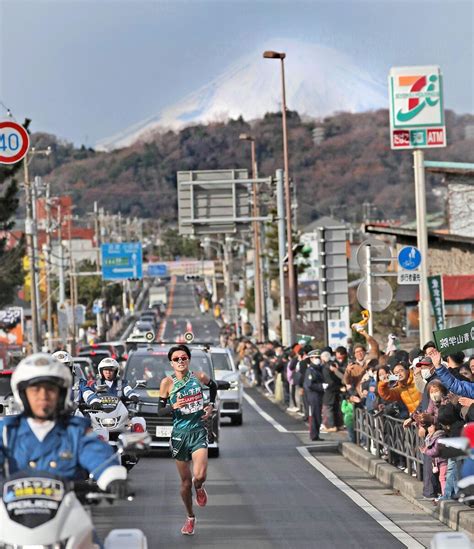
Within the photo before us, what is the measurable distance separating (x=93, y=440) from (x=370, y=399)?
46.9ft

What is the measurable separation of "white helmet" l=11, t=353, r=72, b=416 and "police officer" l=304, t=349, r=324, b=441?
19.5 m

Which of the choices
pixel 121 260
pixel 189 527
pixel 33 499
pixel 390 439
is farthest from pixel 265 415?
pixel 121 260

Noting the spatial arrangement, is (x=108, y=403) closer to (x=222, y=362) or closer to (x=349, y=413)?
(x=349, y=413)

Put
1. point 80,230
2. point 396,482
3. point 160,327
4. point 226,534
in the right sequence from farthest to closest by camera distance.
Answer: point 80,230 → point 160,327 → point 396,482 → point 226,534

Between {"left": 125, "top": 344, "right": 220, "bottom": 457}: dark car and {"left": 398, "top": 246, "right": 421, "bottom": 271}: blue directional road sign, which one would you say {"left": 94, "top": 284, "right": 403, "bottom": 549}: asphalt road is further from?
{"left": 398, "top": 246, "right": 421, "bottom": 271}: blue directional road sign

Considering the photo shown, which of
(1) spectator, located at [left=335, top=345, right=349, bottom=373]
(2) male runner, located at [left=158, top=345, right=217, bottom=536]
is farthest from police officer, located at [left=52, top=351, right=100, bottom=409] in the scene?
(1) spectator, located at [left=335, top=345, right=349, bottom=373]

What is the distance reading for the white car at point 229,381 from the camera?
107 ft

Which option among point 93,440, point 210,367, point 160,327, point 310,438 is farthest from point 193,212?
point 160,327

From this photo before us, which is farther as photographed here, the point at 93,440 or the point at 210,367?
the point at 210,367

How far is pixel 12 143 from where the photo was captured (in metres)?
26.7

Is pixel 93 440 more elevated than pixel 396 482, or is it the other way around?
pixel 93 440

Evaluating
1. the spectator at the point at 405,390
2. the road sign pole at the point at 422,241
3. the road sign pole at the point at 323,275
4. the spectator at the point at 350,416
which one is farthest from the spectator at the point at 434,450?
the road sign pole at the point at 323,275

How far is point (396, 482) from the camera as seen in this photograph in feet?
59.0

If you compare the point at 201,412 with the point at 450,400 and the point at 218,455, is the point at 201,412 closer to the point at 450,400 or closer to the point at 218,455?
the point at 450,400
